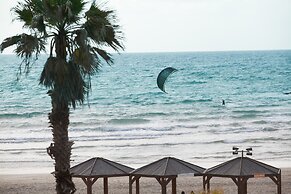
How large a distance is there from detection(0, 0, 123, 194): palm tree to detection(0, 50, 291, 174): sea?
20.5 inches

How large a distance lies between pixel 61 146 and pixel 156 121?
35.6m

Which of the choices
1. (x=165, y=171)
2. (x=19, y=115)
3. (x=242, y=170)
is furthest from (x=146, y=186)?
(x=19, y=115)

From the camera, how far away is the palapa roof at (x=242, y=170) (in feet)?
57.8

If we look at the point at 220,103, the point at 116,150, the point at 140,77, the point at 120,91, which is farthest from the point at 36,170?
the point at 140,77

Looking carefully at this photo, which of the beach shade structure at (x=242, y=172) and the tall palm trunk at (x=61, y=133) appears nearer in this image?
the tall palm trunk at (x=61, y=133)

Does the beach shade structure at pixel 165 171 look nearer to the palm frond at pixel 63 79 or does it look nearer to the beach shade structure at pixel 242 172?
the beach shade structure at pixel 242 172

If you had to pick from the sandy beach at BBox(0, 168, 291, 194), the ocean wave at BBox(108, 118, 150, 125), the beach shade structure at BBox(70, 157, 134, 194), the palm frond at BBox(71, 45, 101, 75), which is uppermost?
the palm frond at BBox(71, 45, 101, 75)

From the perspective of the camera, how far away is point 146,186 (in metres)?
23.8

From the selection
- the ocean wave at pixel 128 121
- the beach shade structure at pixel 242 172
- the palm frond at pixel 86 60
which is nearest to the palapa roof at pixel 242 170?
the beach shade structure at pixel 242 172

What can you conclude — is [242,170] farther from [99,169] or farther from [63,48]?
[63,48]

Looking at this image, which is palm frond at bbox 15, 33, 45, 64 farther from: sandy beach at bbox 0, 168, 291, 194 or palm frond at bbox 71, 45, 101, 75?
sandy beach at bbox 0, 168, 291, 194

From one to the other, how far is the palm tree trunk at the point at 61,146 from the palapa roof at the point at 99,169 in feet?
11.7

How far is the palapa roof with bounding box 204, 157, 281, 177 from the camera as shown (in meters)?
17.6

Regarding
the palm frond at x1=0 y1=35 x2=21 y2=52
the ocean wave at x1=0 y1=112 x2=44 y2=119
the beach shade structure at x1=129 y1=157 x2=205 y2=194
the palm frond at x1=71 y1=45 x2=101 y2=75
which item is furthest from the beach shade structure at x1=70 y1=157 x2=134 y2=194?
the ocean wave at x1=0 y1=112 x2=44 y2=119
